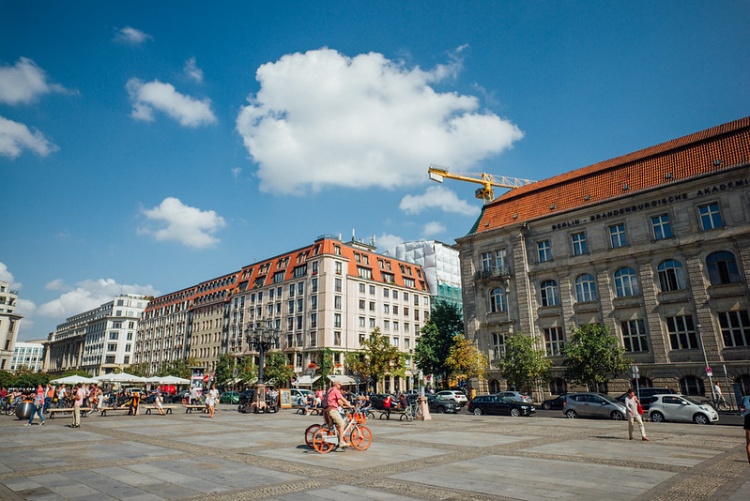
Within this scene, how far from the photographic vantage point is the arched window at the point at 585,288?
39250mm

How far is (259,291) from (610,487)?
75533 mm

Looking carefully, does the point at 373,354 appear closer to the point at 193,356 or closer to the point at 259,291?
the point at 259,291

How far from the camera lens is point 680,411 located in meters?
24.1

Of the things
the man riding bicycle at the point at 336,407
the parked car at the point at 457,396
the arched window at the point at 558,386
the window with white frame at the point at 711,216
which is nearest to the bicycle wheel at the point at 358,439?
the man riding bicycle at the point at 336,407

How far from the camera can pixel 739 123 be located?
34375 millimetres

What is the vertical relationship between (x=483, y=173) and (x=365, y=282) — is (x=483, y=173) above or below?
above

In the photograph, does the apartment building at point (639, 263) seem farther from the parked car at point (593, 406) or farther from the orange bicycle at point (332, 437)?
the orange bicycle at point (332, 437)

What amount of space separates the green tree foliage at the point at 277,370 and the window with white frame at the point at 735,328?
1939 inches

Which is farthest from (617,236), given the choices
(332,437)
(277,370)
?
(277,370)

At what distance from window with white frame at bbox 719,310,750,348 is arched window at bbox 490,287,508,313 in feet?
55.2

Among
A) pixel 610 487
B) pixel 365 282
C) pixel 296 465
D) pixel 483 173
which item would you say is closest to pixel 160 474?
pixel 296 465

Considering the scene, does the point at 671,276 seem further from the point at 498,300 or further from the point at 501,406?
the point at 501,406

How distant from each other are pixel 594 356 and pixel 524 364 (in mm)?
5648

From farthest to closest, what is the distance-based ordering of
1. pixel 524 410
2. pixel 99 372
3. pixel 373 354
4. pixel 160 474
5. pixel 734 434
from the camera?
pixel 99 372 → pixel 373 354 → pixel 524 410 → pixel 734 434 → pixel 160 474
